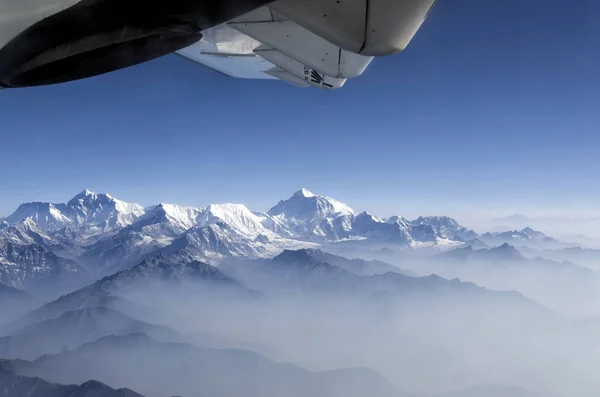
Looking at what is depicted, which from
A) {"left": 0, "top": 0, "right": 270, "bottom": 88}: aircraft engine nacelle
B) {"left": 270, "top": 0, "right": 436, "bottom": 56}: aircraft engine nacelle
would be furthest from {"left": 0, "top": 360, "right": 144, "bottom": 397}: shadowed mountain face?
{"left": 270, "top": 0, "right": 436, "bottom": 56}: aircraft engine nacelle

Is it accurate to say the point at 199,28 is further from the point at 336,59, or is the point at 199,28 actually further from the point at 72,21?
the point at 336,59

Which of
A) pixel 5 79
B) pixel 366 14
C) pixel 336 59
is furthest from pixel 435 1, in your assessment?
pixel 5 79

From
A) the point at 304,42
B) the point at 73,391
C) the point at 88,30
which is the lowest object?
the point at 73,391

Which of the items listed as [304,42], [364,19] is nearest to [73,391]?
[304,42]

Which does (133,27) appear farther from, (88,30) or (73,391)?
(73,391)

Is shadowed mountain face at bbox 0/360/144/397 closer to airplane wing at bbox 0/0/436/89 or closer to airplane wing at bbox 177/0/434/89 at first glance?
airplane wing at bbox 177/0/434/89

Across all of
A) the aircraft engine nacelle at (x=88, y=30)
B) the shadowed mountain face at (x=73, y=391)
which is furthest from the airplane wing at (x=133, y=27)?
the shadowed mountain face at (x=73, y=391)
